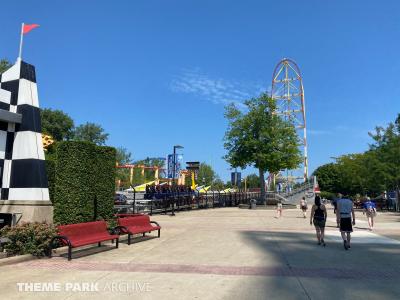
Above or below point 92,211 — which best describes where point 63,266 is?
below

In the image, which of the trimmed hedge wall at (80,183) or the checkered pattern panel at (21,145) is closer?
the checkered pattern panel at (21,145)

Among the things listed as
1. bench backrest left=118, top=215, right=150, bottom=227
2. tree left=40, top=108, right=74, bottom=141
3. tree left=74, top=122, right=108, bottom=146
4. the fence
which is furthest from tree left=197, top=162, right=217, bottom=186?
bench backrest left=118, top=215, right=150, bottom=227

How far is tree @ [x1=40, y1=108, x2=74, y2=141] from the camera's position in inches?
2518

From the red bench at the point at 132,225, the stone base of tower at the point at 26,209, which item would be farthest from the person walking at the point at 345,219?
the stone base of tower at the point at 26,209

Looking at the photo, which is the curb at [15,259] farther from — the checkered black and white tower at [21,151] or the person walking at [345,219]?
the person walking at [345,219]

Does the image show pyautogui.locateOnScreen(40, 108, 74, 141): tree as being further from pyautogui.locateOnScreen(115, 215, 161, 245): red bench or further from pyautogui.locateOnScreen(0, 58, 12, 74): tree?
pyautogui.locateOnScreen(115, 215, 161, 245): red bench

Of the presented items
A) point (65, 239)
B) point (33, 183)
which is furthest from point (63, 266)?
point (33, 183)

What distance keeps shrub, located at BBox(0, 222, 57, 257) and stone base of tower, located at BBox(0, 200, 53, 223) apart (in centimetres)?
125

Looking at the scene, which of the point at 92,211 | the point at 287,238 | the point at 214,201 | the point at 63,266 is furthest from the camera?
the point at 214,201

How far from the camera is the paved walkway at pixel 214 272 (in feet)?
22.1

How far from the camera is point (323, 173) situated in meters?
101

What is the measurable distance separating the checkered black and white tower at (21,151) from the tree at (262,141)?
1214 inches

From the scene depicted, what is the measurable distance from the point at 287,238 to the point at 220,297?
29.9 ft

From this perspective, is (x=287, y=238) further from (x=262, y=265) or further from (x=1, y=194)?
(x=1, y=194)
